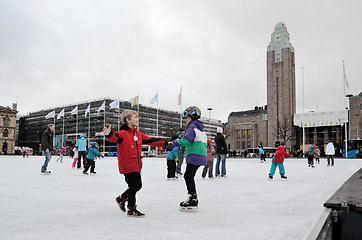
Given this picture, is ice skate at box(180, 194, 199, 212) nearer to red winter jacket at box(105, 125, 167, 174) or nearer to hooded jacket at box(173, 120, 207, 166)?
hooded jacket at box(173, 120, 207, 166)

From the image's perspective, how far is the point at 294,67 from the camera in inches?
2842

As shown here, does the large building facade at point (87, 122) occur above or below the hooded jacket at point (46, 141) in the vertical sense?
above

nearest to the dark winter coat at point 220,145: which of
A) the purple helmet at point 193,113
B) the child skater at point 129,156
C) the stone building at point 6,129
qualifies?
the purple helmet at point 193,113

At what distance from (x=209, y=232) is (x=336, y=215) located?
4.64 feet

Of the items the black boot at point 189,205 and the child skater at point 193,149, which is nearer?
the black boot at point 189,205

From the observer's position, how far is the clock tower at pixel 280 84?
224ft

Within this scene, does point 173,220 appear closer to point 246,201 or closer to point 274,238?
point 274,238

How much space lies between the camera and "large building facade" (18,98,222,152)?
96.2 m

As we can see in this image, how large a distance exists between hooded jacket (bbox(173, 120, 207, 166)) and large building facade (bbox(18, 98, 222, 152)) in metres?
84.9

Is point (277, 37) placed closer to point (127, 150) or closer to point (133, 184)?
point (127, 150)

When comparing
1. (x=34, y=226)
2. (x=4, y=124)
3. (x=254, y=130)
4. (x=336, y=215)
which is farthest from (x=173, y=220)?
(x=4, y=124)

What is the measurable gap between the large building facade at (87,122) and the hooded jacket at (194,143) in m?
84.9

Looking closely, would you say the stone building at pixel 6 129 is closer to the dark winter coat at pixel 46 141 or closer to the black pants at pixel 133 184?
the dark winter coat at pixel 46 141

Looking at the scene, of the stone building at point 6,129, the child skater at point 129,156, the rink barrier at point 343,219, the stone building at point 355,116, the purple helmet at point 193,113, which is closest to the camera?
the rink barrier at point 343,219
